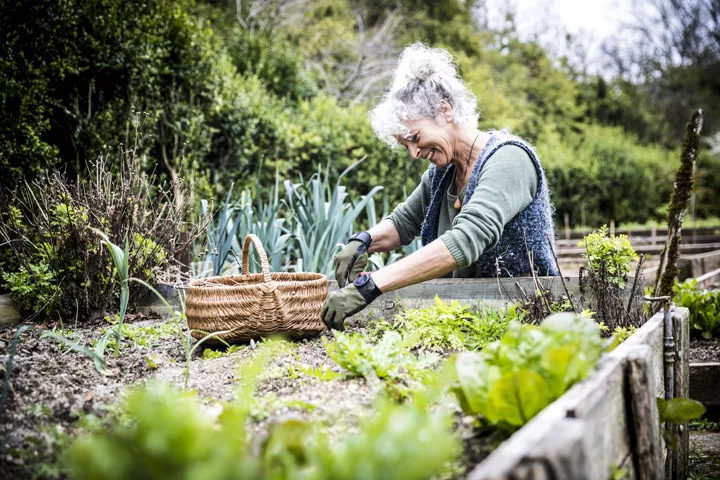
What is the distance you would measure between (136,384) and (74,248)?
1520 mm

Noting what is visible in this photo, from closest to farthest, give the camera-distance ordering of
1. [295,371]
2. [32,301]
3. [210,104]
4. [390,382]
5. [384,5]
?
[390,382] → [295,371] → [32,301] → [210,104] → [384,5]

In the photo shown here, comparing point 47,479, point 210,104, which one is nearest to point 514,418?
point 47,479

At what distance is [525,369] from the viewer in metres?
1.29

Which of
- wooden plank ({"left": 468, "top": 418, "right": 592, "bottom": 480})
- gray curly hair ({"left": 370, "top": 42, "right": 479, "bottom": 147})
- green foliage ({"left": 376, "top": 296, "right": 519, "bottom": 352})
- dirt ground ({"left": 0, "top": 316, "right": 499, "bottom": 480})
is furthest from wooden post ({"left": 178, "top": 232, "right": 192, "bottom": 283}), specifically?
wooden plank ({"left": 468, "top": 418, "right": 592, "bottom": 480})

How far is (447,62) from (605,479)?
83.5 inches

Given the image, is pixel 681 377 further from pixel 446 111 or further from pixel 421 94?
pixel 421 94

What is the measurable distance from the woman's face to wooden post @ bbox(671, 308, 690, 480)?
1.14 m

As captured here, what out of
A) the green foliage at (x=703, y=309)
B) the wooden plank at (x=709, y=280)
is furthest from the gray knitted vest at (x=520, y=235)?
the wooden plank at (x=709, y=280)

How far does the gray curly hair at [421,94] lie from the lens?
8.87 feet

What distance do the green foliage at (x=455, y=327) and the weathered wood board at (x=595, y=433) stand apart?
66 cm

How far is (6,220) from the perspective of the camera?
11.3 feet

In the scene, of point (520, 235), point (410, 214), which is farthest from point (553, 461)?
point (410, 214)

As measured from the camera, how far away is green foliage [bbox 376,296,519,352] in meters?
2.34

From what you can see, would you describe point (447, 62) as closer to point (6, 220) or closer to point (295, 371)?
point (295, 371)
